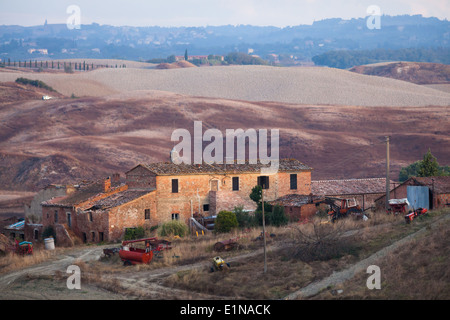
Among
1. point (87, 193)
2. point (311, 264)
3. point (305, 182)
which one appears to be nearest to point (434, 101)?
point (305, 182)

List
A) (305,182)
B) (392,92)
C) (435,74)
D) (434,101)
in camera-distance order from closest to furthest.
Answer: (305,182)
(434,101)
(392,92)
(435,74)

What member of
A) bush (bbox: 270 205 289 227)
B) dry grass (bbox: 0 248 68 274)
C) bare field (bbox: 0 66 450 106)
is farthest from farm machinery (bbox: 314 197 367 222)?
bare field (bbox: 0 66 450 106)

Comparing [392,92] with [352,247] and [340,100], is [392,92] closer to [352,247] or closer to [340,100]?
[340,100]

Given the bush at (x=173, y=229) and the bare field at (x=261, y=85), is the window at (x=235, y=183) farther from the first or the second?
the bare field at (x=261, y=85)

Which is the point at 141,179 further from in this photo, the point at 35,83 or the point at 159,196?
the point at 35,83

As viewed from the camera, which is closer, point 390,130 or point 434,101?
point 390,130

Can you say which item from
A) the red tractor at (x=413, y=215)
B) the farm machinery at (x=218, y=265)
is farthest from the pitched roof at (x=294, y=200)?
the farm machinery at (x=218, y=265)
